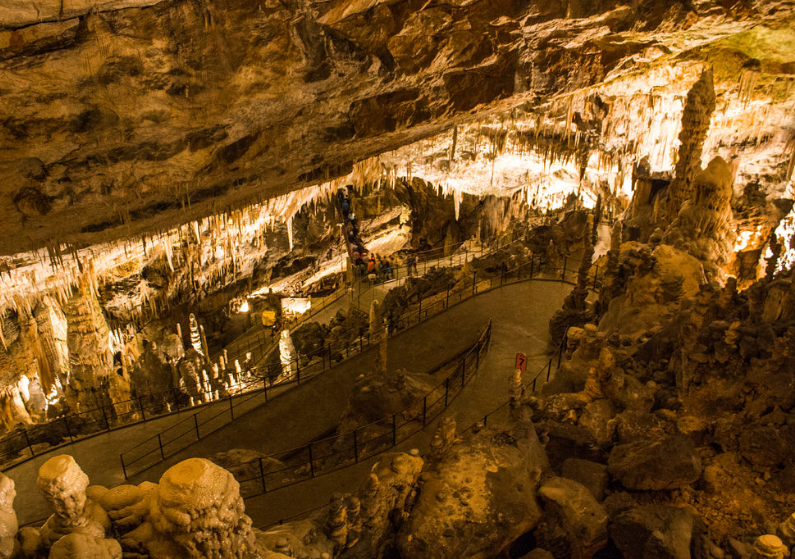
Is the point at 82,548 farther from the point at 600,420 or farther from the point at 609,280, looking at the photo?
the point at 609,280

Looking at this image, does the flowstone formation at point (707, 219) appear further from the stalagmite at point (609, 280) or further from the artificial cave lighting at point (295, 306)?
the artificial cave lighting at point (295, 306)

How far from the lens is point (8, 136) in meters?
4.66

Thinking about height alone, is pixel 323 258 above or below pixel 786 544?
below

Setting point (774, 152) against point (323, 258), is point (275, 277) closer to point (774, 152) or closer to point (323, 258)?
point (323, 258)

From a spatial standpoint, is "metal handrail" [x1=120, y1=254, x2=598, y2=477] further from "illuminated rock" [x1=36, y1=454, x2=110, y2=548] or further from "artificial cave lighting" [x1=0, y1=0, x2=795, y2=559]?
"illuminated rock" [x1=36, y1=454, x2=110, y2=548]

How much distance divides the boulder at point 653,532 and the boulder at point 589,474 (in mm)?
526

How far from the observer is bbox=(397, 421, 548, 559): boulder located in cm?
491

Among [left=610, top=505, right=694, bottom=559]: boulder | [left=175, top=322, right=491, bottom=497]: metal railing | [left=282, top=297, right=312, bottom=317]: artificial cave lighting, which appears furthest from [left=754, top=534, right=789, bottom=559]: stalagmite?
[left=282, top=297, right=312, bottom=317]: artificial cave lighting

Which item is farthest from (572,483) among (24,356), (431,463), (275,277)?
(275,277)

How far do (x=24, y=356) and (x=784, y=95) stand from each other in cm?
2053

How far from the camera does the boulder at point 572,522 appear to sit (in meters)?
5.04

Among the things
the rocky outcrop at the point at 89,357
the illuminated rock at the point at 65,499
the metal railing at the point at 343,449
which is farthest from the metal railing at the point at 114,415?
the illuminated rock at the point at 65,499

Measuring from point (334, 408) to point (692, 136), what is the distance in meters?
10.6

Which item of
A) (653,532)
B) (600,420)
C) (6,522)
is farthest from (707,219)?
(6,522)
